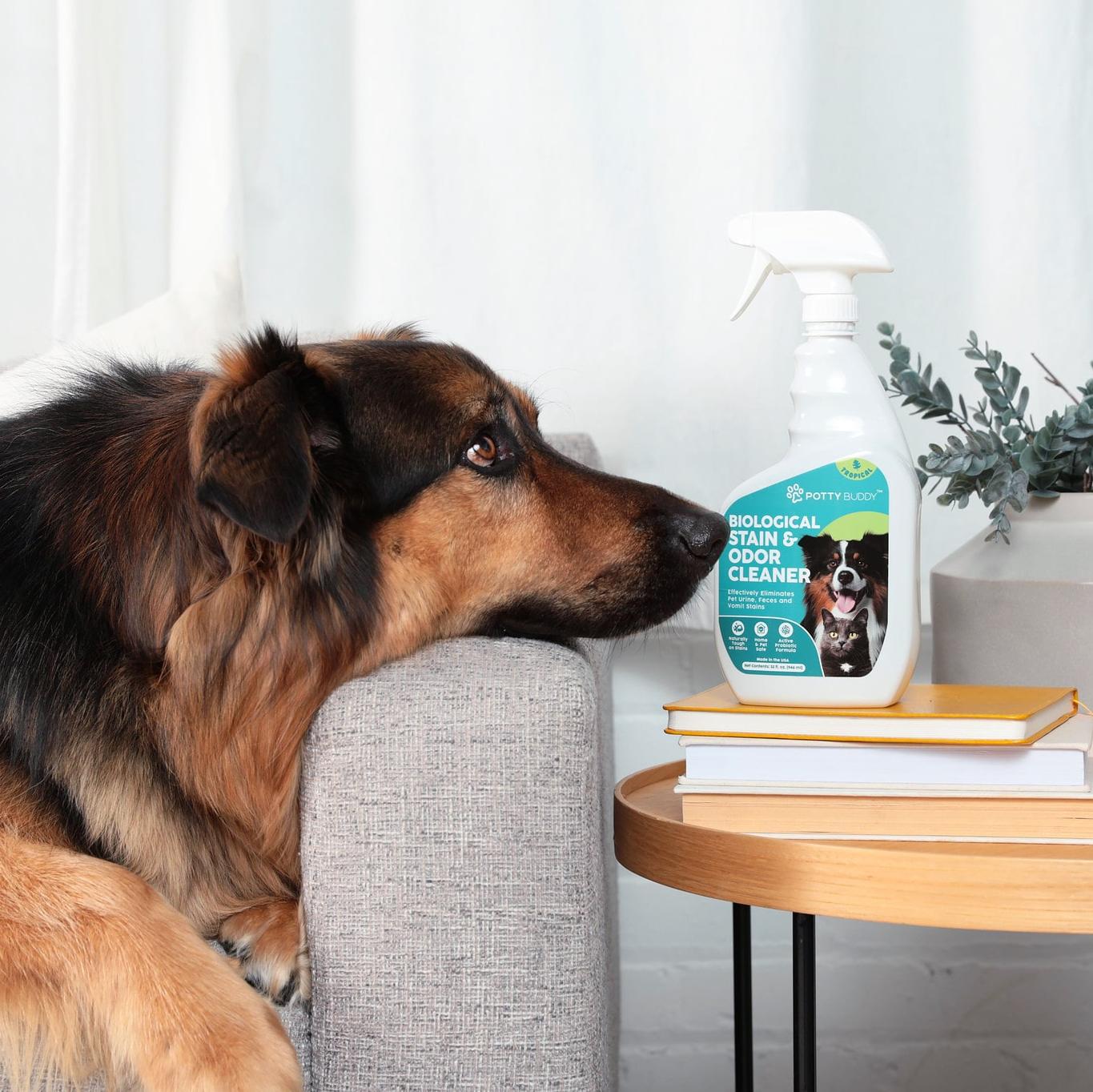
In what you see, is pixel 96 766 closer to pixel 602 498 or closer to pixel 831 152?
pixel 602 498

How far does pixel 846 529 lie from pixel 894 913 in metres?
0.33

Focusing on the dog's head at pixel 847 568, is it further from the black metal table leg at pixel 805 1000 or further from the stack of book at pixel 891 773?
the black metal table leg at pixel 805 1000

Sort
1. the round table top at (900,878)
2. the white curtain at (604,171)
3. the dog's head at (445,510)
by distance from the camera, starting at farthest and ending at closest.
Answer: the white curtain at (604,171)
the dog's head at (445,510)
the round table top at (900,878)

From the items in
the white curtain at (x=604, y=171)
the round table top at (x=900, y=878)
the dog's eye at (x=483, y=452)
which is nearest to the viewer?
the round table top at (x=900, y=878)

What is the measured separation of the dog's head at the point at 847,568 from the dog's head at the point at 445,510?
0.59ft

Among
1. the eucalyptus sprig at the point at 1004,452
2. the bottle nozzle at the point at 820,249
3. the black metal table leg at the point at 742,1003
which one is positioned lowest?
the black metal table leg at the point at 742,1003

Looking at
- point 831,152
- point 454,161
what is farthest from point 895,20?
point 454,161

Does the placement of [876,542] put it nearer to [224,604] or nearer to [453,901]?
[453,901]

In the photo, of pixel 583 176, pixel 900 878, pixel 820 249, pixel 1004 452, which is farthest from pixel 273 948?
pixel 583 176

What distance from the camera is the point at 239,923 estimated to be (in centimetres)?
106

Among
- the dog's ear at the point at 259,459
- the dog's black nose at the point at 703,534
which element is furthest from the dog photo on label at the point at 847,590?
the dog's ear at the point at 259,459

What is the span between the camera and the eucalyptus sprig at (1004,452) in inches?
49.6

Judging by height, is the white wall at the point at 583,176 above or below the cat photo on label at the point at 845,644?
above

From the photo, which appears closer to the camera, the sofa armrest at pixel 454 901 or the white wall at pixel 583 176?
the sofa armrest at pixel 454 901
